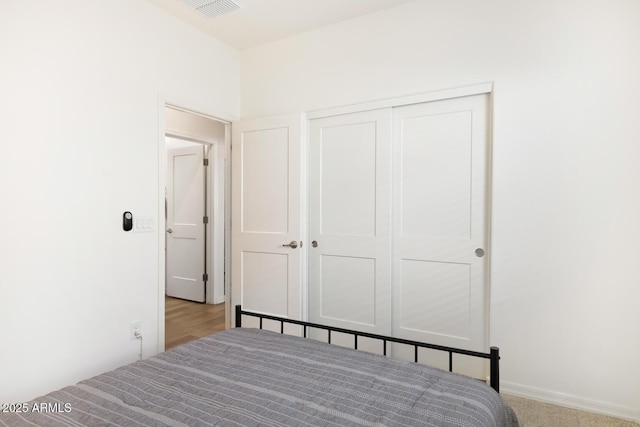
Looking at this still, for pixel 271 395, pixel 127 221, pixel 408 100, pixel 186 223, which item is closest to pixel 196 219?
pixel 186 223

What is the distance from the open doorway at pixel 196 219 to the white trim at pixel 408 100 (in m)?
1.92

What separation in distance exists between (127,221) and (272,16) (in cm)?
195

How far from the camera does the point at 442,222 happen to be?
2.62 metres

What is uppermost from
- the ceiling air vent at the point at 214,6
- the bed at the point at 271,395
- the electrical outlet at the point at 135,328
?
the ceiling air vent at the point at 214,6

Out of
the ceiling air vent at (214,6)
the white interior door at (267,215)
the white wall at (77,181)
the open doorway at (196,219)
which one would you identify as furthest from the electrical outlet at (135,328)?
the ceiling air vent at (214,6)

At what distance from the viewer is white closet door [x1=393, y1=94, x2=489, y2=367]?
2506mm

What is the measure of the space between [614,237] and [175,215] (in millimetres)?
4745

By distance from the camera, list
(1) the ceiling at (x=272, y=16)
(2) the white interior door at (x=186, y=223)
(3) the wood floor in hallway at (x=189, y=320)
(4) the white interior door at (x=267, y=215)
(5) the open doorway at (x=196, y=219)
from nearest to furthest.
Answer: (1) the ceiling at (x=272, y=16), (4) the white interior door at (x=267, y=215), (3) the wood floor in hallway at (x=189, y=320), (5) the open doorway at (x=196, y=219), (2) the white interior door at (x=186, y=223)

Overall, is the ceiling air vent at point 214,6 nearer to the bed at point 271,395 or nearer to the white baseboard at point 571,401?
the bed at point 271,395

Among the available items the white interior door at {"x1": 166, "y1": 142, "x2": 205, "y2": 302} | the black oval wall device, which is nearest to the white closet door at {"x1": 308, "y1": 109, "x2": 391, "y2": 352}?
the black oval wall device

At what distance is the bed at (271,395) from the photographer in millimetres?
1113

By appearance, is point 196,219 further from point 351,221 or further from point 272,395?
point 272,395

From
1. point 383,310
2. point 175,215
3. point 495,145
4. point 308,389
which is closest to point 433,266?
point 383,310

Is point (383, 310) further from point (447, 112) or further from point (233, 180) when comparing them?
point (233, 180)
